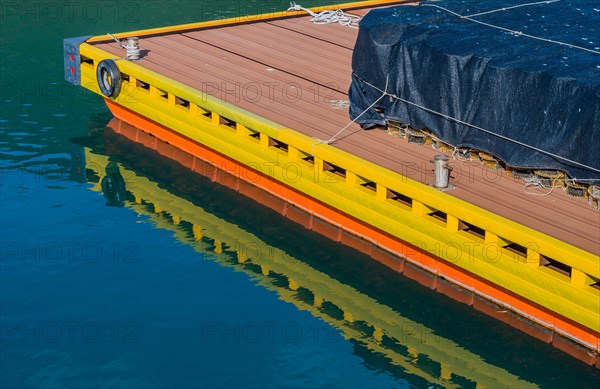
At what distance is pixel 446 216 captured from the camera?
45.8 ft

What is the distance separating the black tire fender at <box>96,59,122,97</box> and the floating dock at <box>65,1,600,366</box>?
87 millimetres

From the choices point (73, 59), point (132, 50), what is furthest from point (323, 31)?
point (73, 59)

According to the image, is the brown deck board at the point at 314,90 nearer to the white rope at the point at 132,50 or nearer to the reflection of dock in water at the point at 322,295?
the white rope at the point at 132,50

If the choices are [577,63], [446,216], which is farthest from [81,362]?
[577,63]

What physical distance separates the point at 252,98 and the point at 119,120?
3783mm

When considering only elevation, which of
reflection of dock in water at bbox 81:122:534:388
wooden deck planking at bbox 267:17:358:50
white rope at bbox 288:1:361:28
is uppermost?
white rope at bbox 288:1:361:28

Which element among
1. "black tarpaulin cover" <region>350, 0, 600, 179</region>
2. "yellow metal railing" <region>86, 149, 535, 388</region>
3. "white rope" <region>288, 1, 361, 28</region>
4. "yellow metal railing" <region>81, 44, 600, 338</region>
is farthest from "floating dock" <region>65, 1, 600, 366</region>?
"yellow metal railing" <region>86, 149, 535, 388</region>

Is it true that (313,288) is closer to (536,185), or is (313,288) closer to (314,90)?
(536,185)

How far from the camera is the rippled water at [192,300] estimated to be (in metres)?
12.3

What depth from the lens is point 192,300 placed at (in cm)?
1380

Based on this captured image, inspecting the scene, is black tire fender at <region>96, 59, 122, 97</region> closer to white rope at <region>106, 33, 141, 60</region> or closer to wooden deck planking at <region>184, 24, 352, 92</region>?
white rope at <region>106, 33, 141, 60</region>

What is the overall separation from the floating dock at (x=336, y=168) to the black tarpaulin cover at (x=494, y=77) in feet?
1.56

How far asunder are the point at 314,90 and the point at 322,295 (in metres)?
4.71

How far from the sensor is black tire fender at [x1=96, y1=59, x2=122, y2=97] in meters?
18.8
